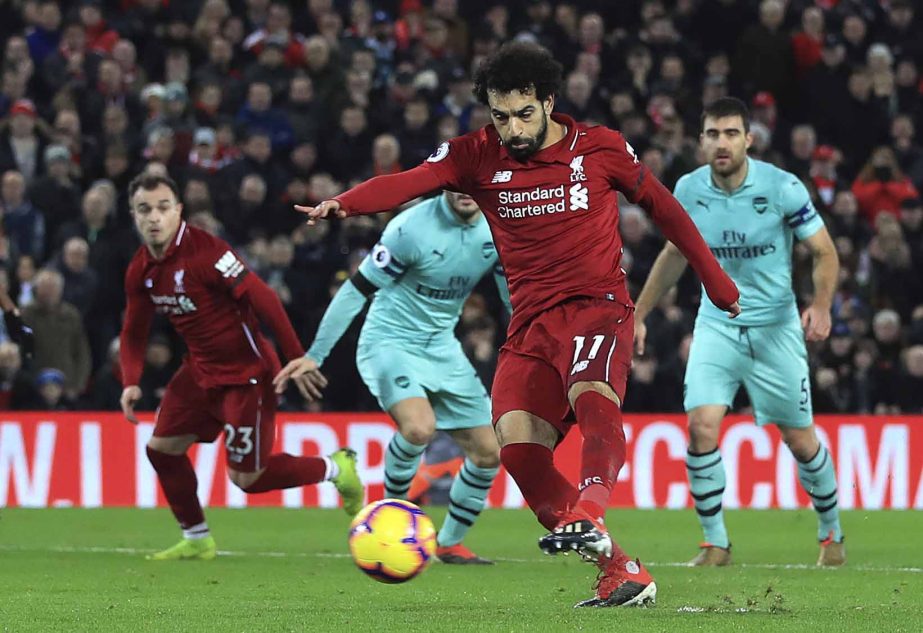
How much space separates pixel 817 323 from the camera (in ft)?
33.6

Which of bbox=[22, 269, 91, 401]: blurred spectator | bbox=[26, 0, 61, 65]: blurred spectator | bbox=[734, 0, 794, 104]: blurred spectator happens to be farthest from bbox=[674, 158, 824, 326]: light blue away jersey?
bbox=[734, 0, 794, 104]: blurred spectator

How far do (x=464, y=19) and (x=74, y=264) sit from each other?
704cm

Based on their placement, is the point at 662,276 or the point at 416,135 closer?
the point at 662,276

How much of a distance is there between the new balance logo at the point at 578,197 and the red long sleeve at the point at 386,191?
59cm

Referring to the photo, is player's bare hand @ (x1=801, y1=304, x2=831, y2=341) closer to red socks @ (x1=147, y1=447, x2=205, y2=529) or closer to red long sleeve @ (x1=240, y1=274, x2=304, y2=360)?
red long sleeve @ (x1=240, y1=274, x2=304, y2=360)

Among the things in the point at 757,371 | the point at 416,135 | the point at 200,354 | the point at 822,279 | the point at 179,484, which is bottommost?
the point at 179,484

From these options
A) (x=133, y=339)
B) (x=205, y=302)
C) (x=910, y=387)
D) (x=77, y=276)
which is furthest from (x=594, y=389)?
(x=910, y=387)

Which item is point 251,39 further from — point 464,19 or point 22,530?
point 22,530

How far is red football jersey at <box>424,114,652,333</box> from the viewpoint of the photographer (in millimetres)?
7906

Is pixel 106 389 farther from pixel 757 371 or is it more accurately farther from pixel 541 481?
pixel 541 481

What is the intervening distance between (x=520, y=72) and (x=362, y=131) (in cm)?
1116

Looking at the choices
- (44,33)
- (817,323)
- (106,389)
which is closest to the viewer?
(817,323)

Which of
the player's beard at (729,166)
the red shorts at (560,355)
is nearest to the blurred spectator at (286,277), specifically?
the player's beard at (729,166)

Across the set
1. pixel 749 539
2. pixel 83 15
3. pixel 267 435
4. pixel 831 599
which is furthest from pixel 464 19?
pixel 831 599
